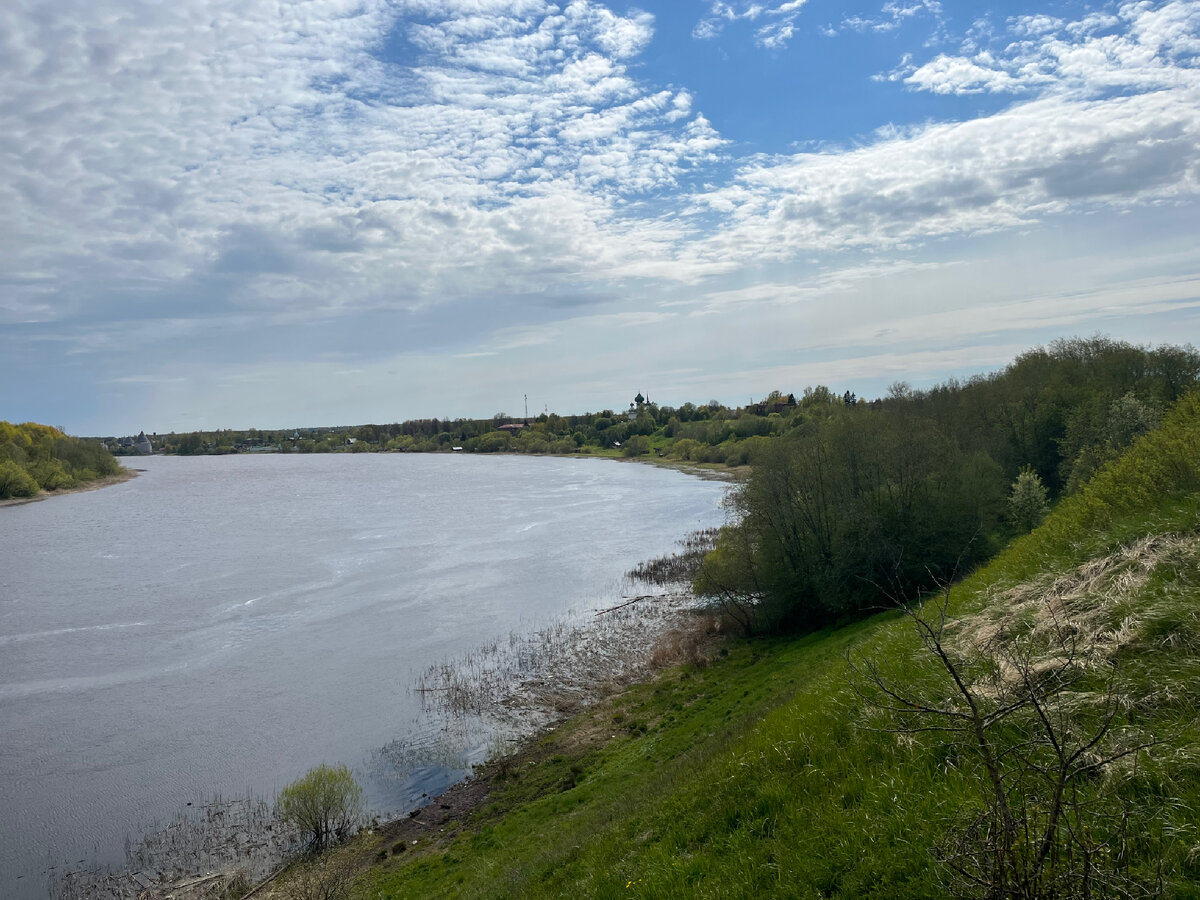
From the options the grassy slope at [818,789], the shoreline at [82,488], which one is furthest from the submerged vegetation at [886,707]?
the shoreline at [82,488]

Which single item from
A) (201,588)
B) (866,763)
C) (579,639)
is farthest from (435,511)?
(866,763)

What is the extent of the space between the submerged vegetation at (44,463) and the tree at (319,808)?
103 metres

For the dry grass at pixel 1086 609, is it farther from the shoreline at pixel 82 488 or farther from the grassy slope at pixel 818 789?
the shoreline at pixel 82 488

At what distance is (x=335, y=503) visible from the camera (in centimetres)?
8538

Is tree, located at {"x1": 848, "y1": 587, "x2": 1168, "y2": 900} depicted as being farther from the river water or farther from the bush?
the bush

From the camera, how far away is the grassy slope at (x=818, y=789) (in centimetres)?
657

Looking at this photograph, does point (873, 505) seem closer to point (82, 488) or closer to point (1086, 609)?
point (1086, 609)

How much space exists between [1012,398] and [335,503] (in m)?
70.9

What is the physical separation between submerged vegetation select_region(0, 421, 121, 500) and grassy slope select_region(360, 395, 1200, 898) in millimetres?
106780

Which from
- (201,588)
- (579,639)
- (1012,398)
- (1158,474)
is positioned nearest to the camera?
(1158,474)

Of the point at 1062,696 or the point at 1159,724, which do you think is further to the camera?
the point at 1062,696

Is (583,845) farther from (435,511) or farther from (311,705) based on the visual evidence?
(435,511)

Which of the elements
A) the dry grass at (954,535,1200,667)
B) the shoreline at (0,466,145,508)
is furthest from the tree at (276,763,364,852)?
the shoreline at (0,466,145,508)

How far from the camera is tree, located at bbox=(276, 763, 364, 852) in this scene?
58.6 ft
